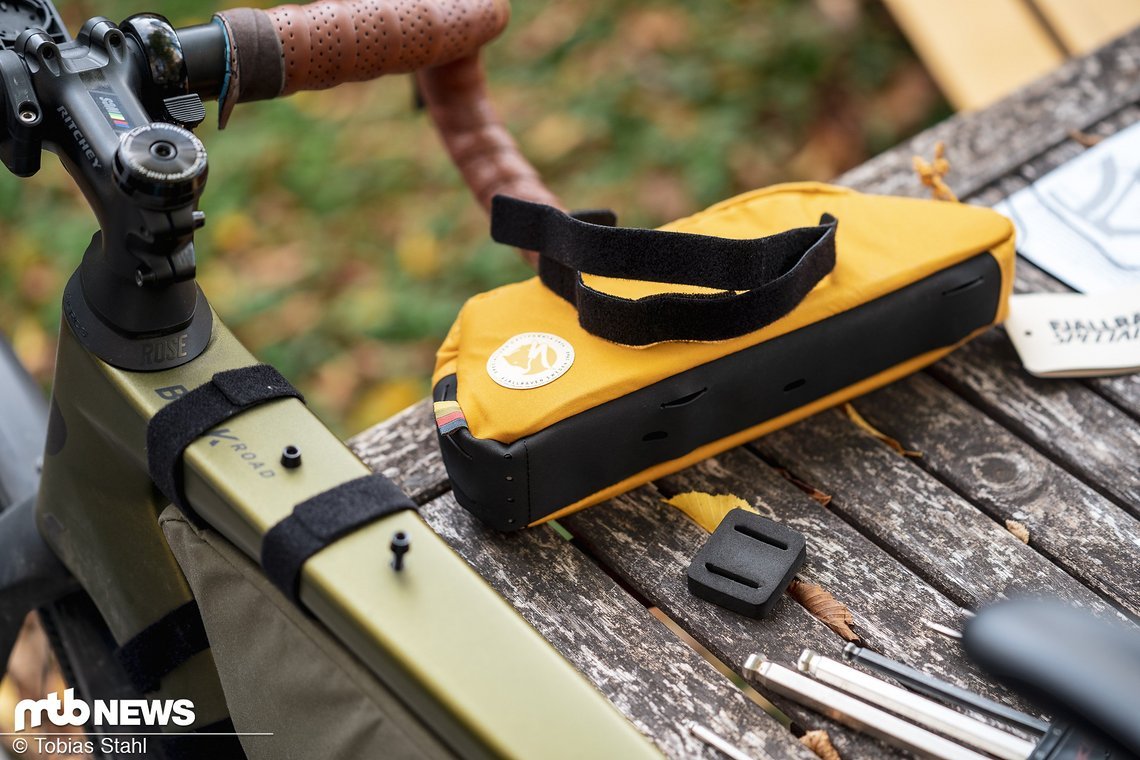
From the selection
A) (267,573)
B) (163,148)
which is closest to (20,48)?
(163,148)

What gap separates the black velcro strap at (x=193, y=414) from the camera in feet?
3.65

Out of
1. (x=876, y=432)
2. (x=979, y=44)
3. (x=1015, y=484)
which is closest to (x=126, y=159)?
(x=876, y=432)

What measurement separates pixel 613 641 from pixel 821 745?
23cm

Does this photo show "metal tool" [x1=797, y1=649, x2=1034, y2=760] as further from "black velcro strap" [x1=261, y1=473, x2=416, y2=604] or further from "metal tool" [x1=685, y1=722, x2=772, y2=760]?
"black velcro strap" [x1=261, y1=473, x2=416, y2=604]

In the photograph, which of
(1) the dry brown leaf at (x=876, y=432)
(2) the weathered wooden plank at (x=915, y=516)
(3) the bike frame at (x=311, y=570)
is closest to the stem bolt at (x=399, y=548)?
(3) the bike frame at (x=311, y=570)

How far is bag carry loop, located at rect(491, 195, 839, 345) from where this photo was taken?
1.28 metres

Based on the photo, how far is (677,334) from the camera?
130 centimetres

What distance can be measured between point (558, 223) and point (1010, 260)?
58 centimetres

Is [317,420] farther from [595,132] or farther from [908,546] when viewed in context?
[595,132]

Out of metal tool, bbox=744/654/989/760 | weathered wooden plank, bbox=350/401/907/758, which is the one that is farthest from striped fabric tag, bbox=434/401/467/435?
metal tool, bbox=744/654/989/760

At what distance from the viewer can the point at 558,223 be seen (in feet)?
4.40

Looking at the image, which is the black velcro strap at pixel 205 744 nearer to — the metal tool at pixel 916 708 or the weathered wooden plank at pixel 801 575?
the weathered wooden plank at pixel 801 575

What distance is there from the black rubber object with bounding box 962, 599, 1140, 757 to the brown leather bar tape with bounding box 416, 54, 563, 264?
839mm

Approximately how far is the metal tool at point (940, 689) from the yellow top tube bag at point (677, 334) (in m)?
0.31
